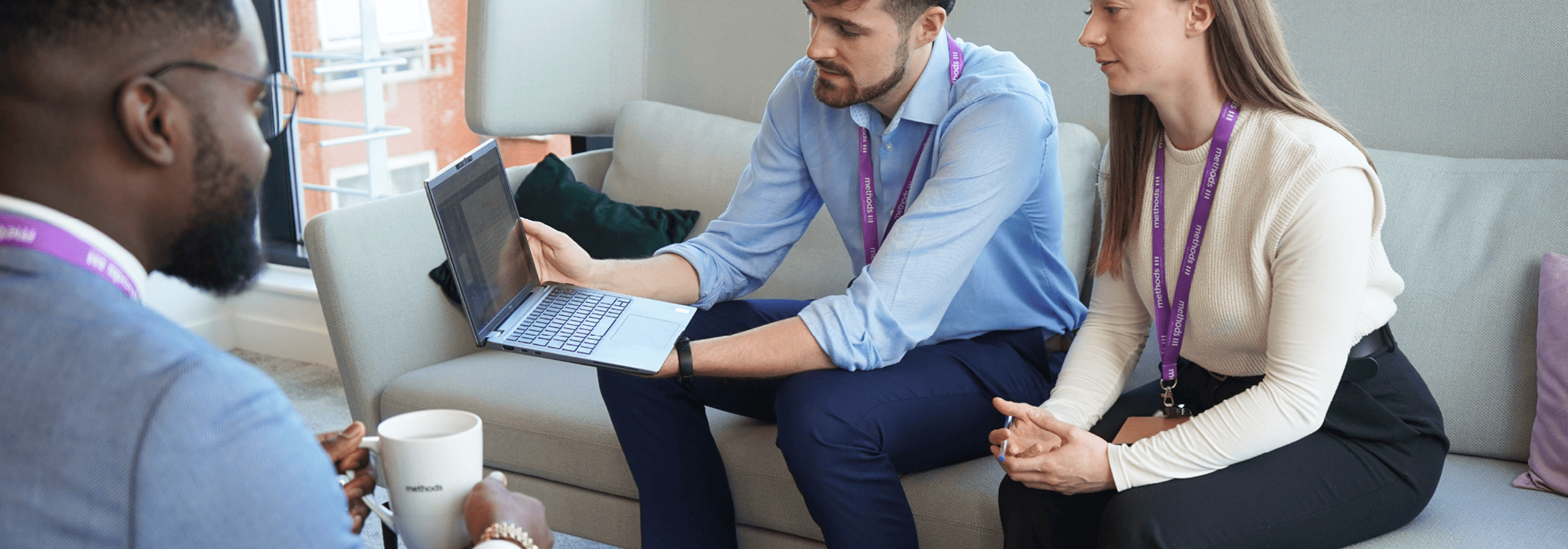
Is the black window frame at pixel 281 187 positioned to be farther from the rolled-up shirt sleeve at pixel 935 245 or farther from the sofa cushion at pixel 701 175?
the rolled-up shirt sleeve at pixel 935 245

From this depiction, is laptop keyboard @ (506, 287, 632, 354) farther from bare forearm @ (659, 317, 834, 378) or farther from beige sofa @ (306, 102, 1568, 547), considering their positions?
beige sofa @ (306, 102, 1568, 547)

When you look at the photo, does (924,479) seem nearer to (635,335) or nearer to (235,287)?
(635,335)

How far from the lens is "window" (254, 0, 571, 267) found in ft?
10.7

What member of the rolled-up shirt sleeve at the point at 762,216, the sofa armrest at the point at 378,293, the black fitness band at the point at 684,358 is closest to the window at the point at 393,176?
the sofa armrest at the point at 378,293

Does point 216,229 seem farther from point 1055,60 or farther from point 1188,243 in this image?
point 1055,60

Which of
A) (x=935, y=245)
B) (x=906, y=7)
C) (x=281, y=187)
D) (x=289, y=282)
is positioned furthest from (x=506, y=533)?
(x=281, y=187)

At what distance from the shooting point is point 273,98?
80cm

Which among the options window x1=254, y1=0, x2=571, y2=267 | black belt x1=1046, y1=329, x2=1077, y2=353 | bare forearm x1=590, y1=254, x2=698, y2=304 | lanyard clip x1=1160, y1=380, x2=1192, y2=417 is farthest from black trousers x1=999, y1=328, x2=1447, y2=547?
window x1=254, y1=0, x2=571, y2=267

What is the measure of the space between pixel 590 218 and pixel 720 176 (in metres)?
0.28

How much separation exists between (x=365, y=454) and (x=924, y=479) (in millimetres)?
768

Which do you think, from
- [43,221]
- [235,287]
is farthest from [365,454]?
[43,221]

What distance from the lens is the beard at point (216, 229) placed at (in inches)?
28.4

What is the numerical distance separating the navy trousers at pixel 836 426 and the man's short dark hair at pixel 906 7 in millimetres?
464

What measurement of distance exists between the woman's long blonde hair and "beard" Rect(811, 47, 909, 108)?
11.7 inches
